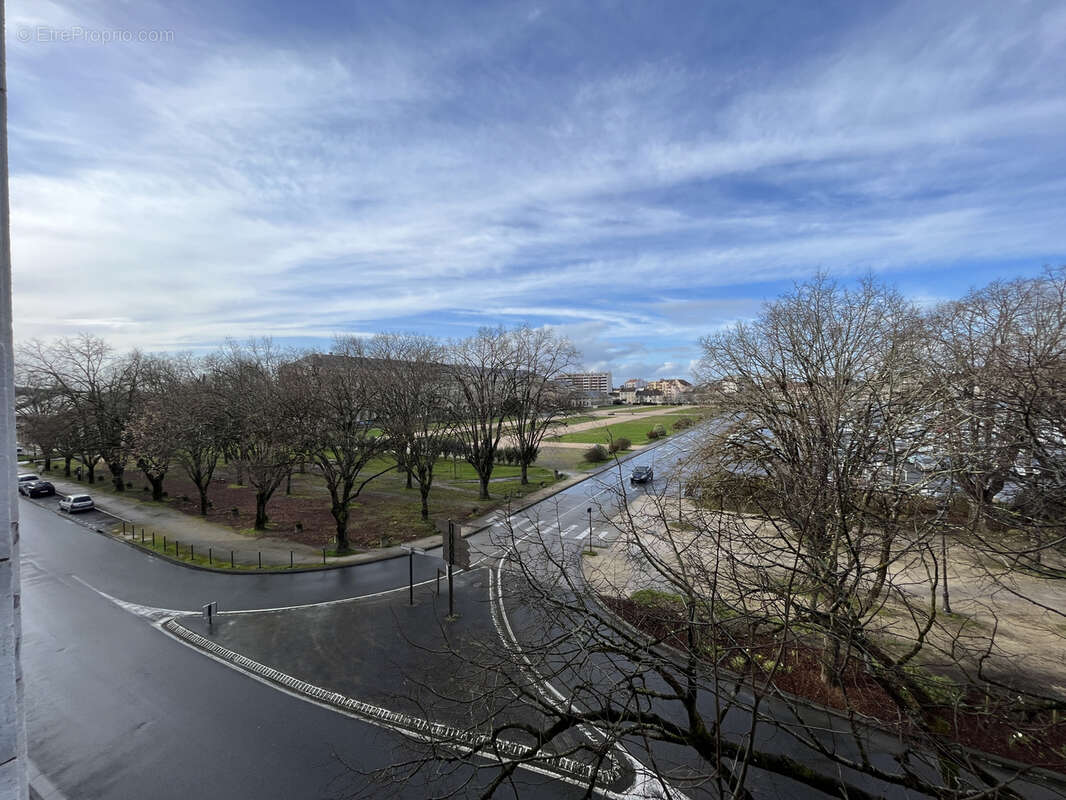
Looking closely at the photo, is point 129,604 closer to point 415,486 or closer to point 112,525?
point 112,525

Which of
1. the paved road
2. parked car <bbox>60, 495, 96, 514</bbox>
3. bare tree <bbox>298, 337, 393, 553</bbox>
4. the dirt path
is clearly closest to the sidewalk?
parked car <bbox>60, 495, 96, 514</bbox>

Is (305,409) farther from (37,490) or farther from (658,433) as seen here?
(658,433)

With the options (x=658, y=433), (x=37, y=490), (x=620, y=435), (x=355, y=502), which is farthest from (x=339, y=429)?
(x=658, y=433)

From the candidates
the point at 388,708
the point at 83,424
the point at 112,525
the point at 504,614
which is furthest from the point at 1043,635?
the point at 83,424

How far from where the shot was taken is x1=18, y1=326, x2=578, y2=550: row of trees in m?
19.0

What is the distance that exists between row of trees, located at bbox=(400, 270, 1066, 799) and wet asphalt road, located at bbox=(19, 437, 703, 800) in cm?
207

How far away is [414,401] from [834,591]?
831 inches

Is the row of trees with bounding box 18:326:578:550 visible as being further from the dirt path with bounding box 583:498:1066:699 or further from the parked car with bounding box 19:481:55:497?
the dirt path with bounding box 583:498:1066:699

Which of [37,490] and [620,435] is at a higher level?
[620,435]

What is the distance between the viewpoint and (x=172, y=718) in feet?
29.4

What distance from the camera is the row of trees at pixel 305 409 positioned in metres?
19.0

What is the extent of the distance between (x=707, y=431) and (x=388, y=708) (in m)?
12.1

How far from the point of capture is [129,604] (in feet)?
46.8

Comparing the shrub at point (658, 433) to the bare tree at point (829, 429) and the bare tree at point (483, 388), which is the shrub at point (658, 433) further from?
the bare tree at point (829, 429)
